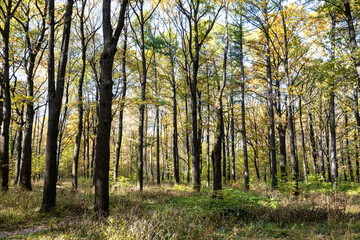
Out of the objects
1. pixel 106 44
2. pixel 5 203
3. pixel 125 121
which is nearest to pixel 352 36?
pixel 106 44

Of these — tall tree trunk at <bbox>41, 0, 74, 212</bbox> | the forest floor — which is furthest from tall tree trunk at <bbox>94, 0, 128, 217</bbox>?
tall tree trunk at <bbox>41, 0, 74, 212</bbox>

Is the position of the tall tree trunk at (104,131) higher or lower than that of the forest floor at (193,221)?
higher

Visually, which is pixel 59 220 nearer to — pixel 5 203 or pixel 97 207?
pixel 97 207

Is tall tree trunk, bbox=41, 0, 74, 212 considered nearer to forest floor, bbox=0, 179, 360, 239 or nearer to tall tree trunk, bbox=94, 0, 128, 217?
forest floor, bbox=0, 179, 360, 239

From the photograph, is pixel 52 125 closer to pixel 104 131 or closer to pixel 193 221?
pixel 104 131

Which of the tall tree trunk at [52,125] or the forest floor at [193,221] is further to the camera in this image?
the tall tree trunk at [52,125]

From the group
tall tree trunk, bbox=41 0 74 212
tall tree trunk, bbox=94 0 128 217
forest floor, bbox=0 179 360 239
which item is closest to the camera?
forest floor, bbox=0 179 360 239

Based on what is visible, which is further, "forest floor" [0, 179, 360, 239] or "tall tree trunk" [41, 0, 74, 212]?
"tall tree trunk" [41, 0, 74, 212]

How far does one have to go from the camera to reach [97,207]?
515 centimetres

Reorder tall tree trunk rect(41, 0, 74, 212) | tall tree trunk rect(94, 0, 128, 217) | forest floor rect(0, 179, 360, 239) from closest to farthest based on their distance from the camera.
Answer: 1. forest floor rect(0, 179, 360, 239)
2. tall tree trunk rect(94, 0, 128, 217)
3. tall tree trunk rect(41, 0, 74, 212)

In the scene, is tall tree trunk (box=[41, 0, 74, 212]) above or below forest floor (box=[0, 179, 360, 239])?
above

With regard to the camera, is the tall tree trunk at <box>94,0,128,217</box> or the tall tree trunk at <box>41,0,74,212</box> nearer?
the tall tree trunk at <box>94,0,128,217</box>

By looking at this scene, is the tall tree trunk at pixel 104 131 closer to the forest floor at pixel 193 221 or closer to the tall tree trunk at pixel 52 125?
the forest floor at pixel 193 221

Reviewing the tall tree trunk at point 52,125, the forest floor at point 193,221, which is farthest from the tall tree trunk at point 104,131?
the tall tree trunk at point 52,125
